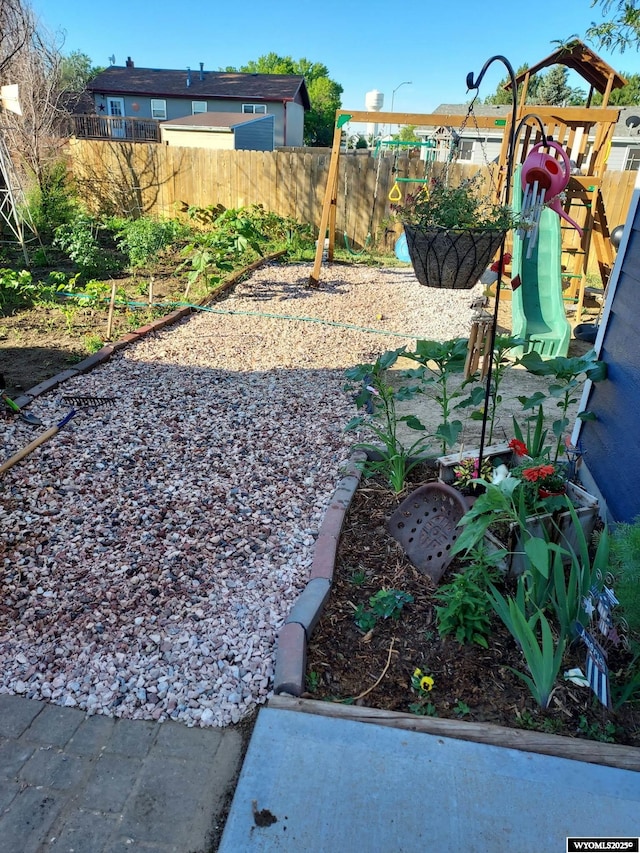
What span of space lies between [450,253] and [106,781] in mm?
2331

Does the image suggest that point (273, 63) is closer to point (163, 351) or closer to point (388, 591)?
point (163, 351)

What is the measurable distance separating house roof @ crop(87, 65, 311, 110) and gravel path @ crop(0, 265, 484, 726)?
79.4 feet

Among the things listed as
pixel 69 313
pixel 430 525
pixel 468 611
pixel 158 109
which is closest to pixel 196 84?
pixel 158 109

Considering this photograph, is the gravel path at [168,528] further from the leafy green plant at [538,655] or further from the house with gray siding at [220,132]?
the house with gray siding at [220,132]

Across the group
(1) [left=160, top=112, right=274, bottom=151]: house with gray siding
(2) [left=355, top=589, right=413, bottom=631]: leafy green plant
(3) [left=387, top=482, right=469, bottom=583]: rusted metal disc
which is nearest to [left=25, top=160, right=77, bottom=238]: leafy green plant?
(1) [left=160, top=112, right=274, bottom=151]: house with gray siding

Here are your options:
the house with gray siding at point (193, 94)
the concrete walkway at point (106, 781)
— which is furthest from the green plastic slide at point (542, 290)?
the house with gray siding at point (193, 94)

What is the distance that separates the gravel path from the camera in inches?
77.0

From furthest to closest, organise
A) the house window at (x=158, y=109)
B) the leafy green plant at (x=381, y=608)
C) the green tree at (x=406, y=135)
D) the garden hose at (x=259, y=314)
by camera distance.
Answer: the house window at (x=158, y=109)
the green tree at (x=406, y=135)
the garden hose at (x=259, y=314)
the leafy green plant at (x=381, y=608)

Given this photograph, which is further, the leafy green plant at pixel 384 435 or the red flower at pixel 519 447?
the leafy green plant at pixel 384 435

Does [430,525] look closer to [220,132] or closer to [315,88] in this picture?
[220,132]

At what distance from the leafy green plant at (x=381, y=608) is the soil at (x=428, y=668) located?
2cm

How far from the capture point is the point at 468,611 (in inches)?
80.3

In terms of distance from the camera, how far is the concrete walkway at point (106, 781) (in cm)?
146

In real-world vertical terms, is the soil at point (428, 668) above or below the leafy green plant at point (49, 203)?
below
